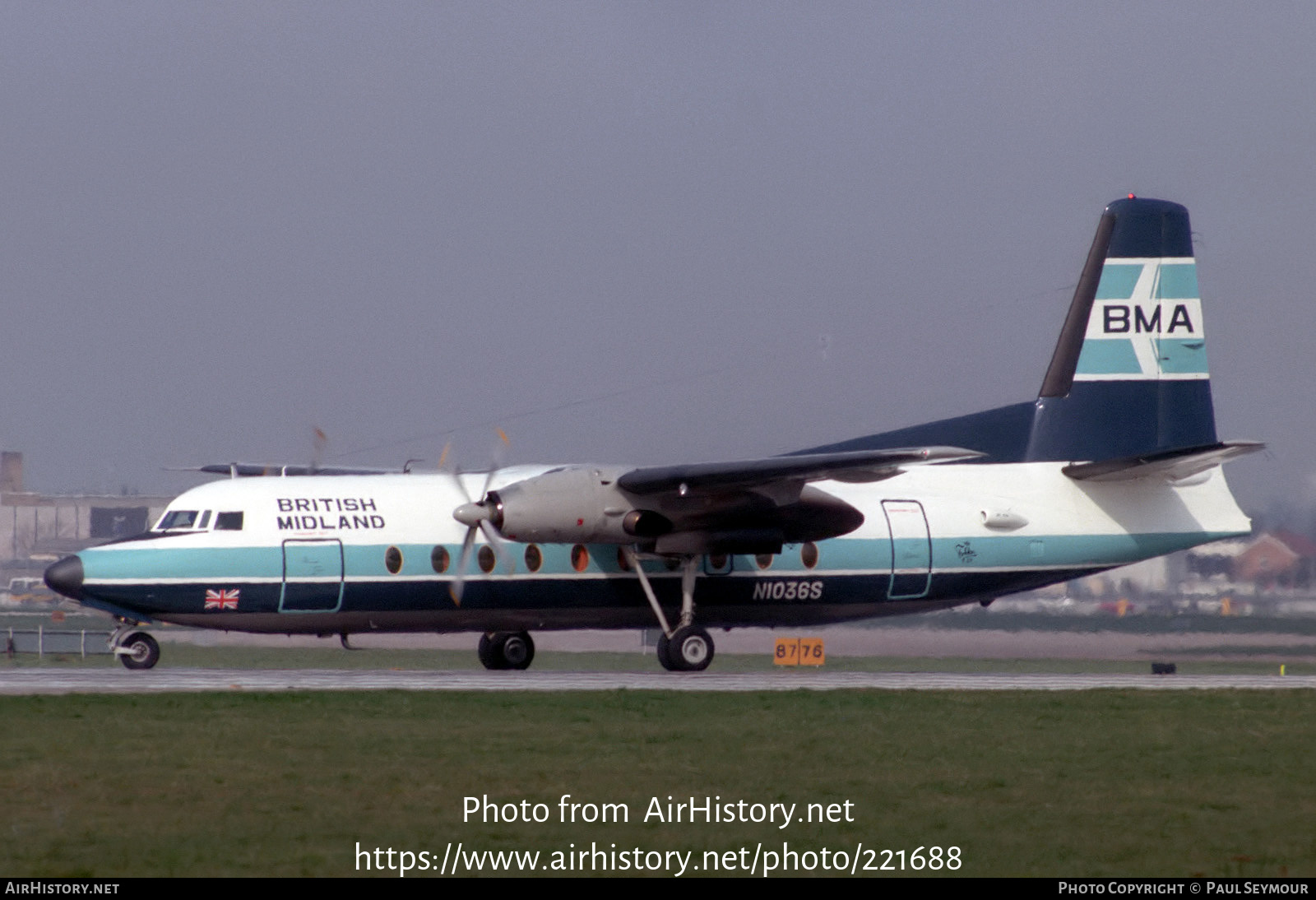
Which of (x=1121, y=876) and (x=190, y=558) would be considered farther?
(x=190, y=558)

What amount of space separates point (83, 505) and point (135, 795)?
42.5m

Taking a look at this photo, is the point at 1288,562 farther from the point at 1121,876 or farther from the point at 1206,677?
the point at 1121,876

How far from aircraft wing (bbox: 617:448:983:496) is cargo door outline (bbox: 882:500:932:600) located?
2468mm

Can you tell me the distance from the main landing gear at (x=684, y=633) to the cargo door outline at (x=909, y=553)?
3194 mm

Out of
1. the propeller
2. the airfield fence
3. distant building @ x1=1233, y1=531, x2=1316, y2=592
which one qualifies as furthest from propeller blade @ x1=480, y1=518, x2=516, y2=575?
distant building @ x1=1233, y1=531, x2=1316, y2=592

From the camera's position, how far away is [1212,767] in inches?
609

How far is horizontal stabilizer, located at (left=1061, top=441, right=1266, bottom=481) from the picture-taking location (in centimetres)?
2536

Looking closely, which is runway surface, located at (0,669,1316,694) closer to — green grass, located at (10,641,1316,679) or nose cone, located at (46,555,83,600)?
nose cone, located at (46,555,83,600)

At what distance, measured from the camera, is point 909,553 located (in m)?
26.8

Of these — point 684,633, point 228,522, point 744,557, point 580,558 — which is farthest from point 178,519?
point 744,557

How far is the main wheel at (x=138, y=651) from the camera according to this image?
84.5 ft

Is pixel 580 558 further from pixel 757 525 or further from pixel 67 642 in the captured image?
pixel 67 642

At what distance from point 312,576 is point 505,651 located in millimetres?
4425
